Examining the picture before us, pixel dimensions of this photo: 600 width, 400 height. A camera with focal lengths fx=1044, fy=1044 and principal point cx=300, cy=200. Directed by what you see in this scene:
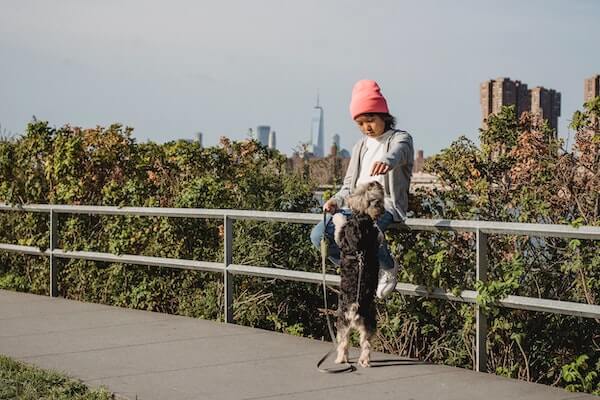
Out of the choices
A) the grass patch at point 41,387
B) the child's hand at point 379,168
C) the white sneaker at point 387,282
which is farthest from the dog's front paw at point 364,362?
the grass patch at point 41,387

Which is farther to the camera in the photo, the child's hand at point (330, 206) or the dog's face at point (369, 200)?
the child's hand at point (330, 206)

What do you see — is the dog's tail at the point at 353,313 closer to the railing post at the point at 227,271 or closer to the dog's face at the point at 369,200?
the dog's face at the point at 369,200

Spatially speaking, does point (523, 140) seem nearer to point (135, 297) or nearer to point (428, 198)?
point (428, 198)

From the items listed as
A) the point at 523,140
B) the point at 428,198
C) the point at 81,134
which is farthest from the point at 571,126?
the point at 81,134

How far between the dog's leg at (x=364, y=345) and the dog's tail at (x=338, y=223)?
0.61 meters

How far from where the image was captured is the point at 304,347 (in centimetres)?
827

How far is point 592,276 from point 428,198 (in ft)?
Answer: 5.10

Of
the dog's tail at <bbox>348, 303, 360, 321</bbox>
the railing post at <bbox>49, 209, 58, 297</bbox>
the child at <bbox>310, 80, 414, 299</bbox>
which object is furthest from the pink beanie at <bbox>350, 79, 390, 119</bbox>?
the railing post at <bbox>49, 209, 58, 297</bbox>

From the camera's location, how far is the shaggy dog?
7.14 metres

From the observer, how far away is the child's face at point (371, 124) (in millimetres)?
7559

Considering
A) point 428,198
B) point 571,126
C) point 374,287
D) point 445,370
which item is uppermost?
point 571,126

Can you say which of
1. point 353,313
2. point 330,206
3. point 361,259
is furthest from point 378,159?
point 353,313

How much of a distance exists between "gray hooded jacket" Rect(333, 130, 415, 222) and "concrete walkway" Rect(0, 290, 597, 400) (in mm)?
1179

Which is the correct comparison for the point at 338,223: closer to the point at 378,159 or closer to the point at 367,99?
the point at 378,159
